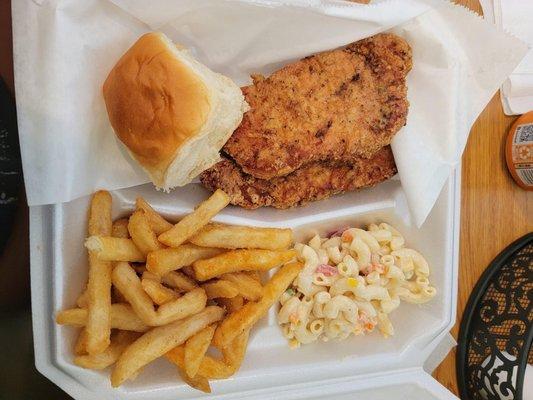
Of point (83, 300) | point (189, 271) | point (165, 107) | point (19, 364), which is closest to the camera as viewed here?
point (165, 107)

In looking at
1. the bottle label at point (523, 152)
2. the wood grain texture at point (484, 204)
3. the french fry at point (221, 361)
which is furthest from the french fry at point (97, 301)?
the bottle label at point (523, 152)

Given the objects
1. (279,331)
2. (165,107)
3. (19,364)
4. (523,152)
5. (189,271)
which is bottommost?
(19,364)

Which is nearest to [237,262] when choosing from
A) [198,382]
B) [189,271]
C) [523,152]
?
[189,271]

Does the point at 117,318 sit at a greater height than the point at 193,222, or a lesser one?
lesser

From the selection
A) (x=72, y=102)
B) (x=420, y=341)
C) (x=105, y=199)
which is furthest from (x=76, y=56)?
(x=420, y=341)

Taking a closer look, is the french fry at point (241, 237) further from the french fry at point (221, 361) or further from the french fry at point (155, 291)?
the french fry at point (221, 361)

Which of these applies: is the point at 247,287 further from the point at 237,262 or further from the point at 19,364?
the point at 19,364

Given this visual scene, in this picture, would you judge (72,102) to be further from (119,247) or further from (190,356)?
(190,356)
